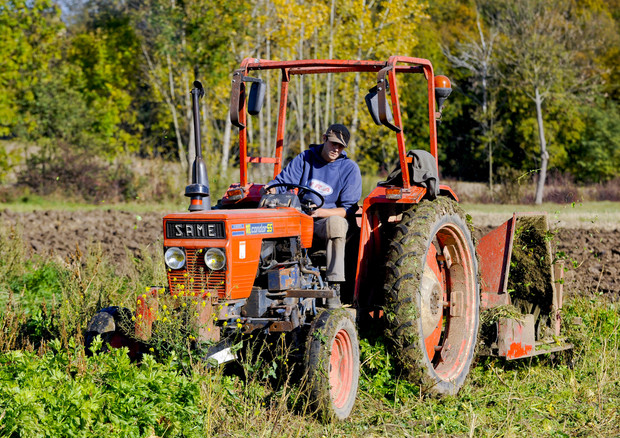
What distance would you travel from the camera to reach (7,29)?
2095 cm

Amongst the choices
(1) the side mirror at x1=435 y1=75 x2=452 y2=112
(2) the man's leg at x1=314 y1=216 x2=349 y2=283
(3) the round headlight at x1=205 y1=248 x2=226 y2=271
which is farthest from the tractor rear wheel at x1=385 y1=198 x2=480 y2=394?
(3) the round headlight at x1=205 y1=248 x2=226 y2=271

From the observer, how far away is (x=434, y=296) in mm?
5797

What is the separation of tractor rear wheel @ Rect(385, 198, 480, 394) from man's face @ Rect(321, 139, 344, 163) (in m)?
0.79

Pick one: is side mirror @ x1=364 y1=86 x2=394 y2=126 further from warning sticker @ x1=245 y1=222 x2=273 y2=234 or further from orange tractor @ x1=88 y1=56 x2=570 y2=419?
warning sticker @ x1=245 y1=222 x2=273 y2=234

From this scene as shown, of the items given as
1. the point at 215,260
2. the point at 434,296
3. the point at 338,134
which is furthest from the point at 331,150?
the point at 215,260

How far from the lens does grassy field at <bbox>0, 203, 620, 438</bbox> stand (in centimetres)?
394

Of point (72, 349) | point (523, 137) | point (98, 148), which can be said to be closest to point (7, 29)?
point (98, 148)

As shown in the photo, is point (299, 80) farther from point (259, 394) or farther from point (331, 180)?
point (259, 394)

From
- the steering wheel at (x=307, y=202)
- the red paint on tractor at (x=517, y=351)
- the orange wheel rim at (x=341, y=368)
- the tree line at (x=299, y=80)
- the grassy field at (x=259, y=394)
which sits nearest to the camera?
the grassy field at (x=259, y=394)

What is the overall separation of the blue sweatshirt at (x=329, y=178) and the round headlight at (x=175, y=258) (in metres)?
1.31

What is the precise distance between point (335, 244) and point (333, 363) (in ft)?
2.85

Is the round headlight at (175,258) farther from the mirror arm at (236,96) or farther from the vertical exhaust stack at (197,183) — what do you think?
the mirror arm at (236,96)

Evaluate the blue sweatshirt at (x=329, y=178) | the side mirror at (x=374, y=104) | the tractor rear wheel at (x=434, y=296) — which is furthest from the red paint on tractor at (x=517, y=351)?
the side mirror at (x=374, y=104)

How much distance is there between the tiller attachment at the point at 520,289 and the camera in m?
5.98
